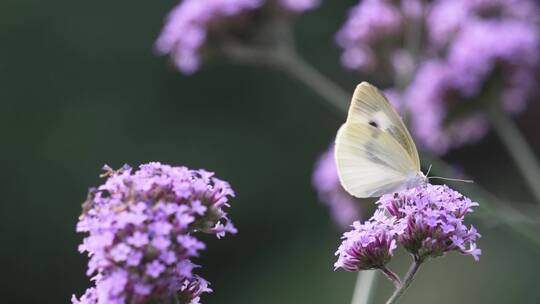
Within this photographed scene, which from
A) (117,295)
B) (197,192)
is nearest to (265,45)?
(197,192)

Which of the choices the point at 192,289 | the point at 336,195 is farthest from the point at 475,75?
the point at 192,289

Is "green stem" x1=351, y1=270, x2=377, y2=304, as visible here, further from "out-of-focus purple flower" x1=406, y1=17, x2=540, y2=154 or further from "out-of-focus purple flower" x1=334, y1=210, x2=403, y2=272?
"out-of-focus purple flower" x1=406, y1=17, x2=540, y2=154

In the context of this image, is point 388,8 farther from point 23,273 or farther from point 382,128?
point 23,273

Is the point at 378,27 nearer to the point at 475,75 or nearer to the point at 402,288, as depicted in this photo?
the point at 475,75

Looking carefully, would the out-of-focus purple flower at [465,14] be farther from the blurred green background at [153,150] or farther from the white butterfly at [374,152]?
the blurred green background at [153,150]

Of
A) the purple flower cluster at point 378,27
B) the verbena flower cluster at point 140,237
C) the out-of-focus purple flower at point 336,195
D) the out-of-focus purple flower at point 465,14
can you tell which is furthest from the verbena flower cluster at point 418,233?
the out-of-focus purple flower at point 336,195

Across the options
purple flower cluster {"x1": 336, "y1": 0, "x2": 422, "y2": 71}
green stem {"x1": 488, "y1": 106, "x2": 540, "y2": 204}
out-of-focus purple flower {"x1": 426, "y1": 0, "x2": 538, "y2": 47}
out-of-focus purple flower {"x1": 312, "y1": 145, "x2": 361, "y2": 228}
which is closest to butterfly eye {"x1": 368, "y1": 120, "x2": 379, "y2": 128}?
green stem {"x1": 488, "y1": 106, "x2": 540, "y2": 204}
